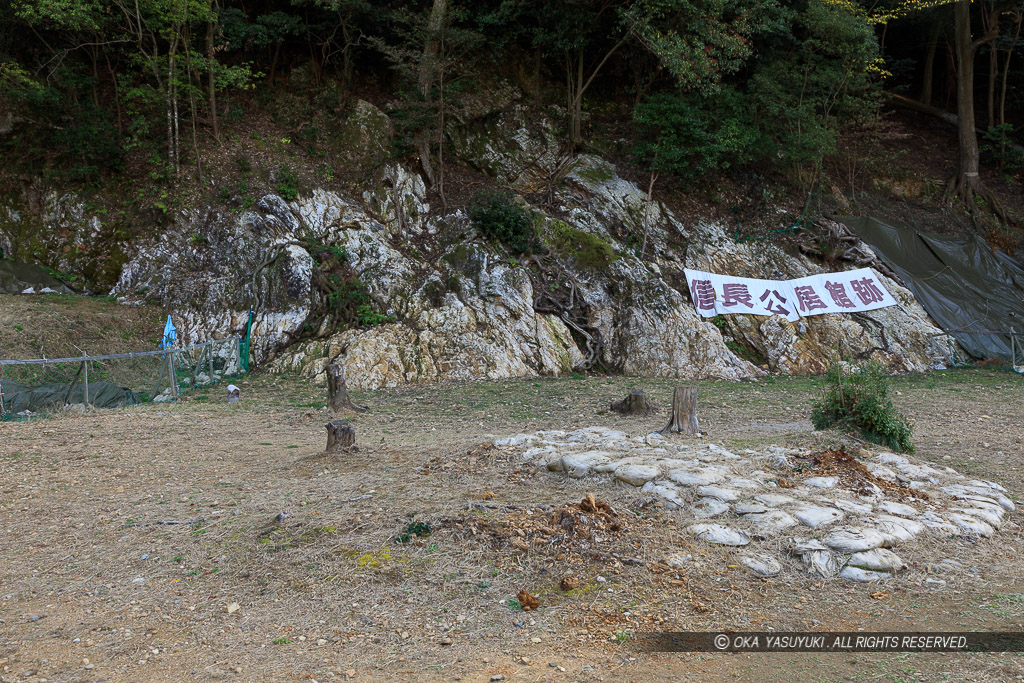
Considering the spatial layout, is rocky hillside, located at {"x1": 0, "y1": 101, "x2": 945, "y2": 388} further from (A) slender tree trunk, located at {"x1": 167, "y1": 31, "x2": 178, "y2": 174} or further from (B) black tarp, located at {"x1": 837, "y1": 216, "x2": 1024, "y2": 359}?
(A) slender tree trunk, located at {"x1": 167, "y1": 31, "x2": 178, "y2": 174}

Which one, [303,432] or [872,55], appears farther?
[872,55]

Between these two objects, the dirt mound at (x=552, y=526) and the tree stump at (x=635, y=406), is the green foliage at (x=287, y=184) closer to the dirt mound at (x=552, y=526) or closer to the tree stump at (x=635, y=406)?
the tree stump at (x=635, y=406)

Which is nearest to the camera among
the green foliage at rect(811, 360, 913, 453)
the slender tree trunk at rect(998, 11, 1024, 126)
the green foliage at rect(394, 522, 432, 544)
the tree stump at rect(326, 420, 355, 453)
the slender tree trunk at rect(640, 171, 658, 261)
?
the green foliage at rect(394, 522, 432, 544)

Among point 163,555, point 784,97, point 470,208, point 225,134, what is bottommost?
point 163,555

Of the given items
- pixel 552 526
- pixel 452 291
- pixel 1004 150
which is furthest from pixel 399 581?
pixel 1004 150

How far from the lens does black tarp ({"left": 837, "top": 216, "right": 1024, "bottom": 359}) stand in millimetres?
14531

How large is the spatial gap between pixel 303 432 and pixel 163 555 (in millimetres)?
3693

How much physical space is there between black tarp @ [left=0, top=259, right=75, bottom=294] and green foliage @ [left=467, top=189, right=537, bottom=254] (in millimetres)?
8593

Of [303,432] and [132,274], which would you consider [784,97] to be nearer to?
[303,432]

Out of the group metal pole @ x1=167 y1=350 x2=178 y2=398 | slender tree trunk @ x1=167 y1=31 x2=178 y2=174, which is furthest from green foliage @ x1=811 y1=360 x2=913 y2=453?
slender tree trunk @ x1=167 y1=31 x2=178 y2=174

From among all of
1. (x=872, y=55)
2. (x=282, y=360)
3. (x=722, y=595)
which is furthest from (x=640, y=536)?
(x=872, y=55)

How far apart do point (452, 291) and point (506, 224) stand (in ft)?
7.30

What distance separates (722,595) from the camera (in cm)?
382

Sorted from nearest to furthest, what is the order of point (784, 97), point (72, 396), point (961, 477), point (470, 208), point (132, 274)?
point (961, 477)
point (72, 396)
point (132, 274)
point (470, 208)
point (784, 97)
